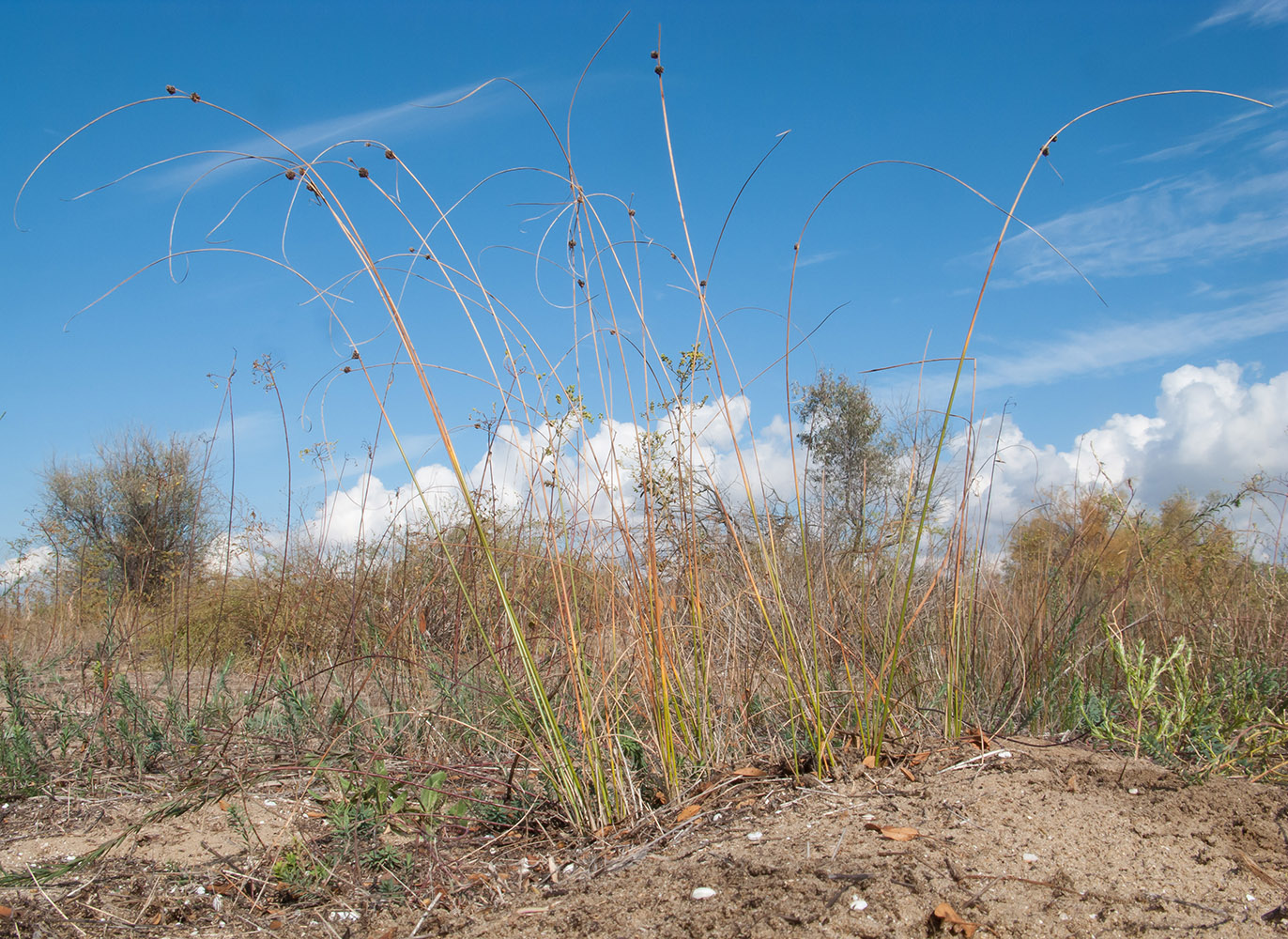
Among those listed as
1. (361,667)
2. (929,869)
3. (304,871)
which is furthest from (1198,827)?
(361,667)

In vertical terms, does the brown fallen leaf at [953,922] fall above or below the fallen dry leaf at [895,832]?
below

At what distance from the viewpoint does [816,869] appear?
161cm

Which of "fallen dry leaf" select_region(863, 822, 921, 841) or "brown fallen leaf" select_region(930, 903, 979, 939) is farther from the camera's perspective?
"fallen dry leaf" select_region(863, 822, 921, 841)

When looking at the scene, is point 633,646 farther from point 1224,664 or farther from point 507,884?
point 1224,664

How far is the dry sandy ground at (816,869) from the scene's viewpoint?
1.51 metres

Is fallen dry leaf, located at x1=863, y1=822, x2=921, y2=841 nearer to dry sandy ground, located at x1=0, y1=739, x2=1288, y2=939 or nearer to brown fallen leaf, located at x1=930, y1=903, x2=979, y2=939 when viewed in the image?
dry sandy ground, located at x1=0, y1=739, x2=1288, y2=939

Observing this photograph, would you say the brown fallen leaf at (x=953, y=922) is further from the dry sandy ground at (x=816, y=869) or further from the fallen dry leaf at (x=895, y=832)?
the fallen dry leaf at (x=895, y=832)

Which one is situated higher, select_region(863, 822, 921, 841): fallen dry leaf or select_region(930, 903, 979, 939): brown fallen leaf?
select_region(863, 822, 921, 841): fallen dry leaf

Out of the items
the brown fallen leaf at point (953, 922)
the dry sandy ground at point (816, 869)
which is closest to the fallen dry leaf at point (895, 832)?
the dry sandy ground at point (816, 869)

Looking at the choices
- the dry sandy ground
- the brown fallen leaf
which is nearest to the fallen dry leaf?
the dry sandy ground

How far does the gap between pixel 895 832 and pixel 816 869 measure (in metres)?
0.27

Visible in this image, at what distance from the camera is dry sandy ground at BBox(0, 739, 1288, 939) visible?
1510 millimetres

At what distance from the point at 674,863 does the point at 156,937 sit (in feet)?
4.17

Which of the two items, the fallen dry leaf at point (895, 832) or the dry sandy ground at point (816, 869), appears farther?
the fallen dry leaf at point (895, 832)
